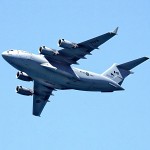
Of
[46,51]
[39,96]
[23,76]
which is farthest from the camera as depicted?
[39,96]

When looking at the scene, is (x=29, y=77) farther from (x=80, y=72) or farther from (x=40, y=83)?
(x=80, y=72)

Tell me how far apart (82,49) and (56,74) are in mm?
3700

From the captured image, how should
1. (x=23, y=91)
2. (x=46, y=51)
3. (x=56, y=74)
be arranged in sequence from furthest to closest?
(x=23, y=91) < (x=56, y=74) < (x=46, y=51)

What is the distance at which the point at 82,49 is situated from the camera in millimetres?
54188

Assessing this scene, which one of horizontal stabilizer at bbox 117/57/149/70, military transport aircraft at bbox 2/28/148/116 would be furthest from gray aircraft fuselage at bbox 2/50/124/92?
horizontal stabilizer at bbox 117/57/149/70

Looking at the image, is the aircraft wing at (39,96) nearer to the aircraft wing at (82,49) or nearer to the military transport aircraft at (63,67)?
the military transport aircraft at (63,67)

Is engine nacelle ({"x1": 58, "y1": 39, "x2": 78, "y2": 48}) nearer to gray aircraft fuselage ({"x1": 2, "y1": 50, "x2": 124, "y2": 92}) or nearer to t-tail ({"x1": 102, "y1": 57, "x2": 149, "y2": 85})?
gray aircraft fuselage ({"x1": 2, "y1": 50, "x2": 124, "y2": 92})

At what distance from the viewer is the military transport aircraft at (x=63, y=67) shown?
53.9 m

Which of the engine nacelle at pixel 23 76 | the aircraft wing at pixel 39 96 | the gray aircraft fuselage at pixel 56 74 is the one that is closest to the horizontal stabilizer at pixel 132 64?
the gray aircraft fuselage at pixel 56 74

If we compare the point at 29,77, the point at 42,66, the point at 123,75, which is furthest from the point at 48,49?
the point at 123,75

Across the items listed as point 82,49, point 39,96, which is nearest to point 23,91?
point 39,96

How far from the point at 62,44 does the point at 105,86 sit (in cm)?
704

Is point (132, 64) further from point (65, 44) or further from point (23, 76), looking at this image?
point (23, 76)

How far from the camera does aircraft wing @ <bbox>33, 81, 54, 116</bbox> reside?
6150 cm
